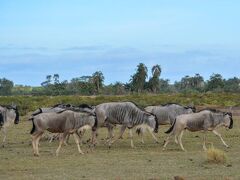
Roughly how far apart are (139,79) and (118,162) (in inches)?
3347

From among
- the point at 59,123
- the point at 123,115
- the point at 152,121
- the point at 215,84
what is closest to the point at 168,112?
the point at 152,121

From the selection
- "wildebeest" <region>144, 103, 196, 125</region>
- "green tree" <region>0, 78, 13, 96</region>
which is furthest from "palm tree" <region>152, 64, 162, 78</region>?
"wildebeest" <region>144, 103, 196, 125</region>

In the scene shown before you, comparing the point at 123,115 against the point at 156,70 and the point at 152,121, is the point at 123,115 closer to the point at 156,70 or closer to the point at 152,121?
the point at 152,121

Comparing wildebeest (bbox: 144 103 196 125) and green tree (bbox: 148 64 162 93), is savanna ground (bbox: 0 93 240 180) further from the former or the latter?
green tree (bbox: 148 64 162 93)

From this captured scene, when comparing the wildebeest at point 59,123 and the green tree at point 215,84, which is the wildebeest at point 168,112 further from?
the green tree at point 215,84

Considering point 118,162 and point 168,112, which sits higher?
point 168,112

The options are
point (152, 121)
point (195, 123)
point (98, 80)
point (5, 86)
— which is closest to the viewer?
point (195, 123)

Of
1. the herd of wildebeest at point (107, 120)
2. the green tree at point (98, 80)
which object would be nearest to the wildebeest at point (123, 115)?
the herd of wildebeest at point (107, 120)

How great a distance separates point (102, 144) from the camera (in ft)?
83.8

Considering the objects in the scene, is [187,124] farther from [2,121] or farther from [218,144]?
[2,121]

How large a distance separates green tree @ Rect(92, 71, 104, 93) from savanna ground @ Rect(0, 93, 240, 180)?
74762 millimetres

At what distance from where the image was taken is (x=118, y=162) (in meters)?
18.1

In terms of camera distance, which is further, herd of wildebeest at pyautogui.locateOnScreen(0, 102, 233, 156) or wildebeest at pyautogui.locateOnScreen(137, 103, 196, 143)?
wildebeest at pyautogui.locateOnScreen(137, 103, 196, 143)

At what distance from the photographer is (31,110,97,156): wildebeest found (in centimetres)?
2073
